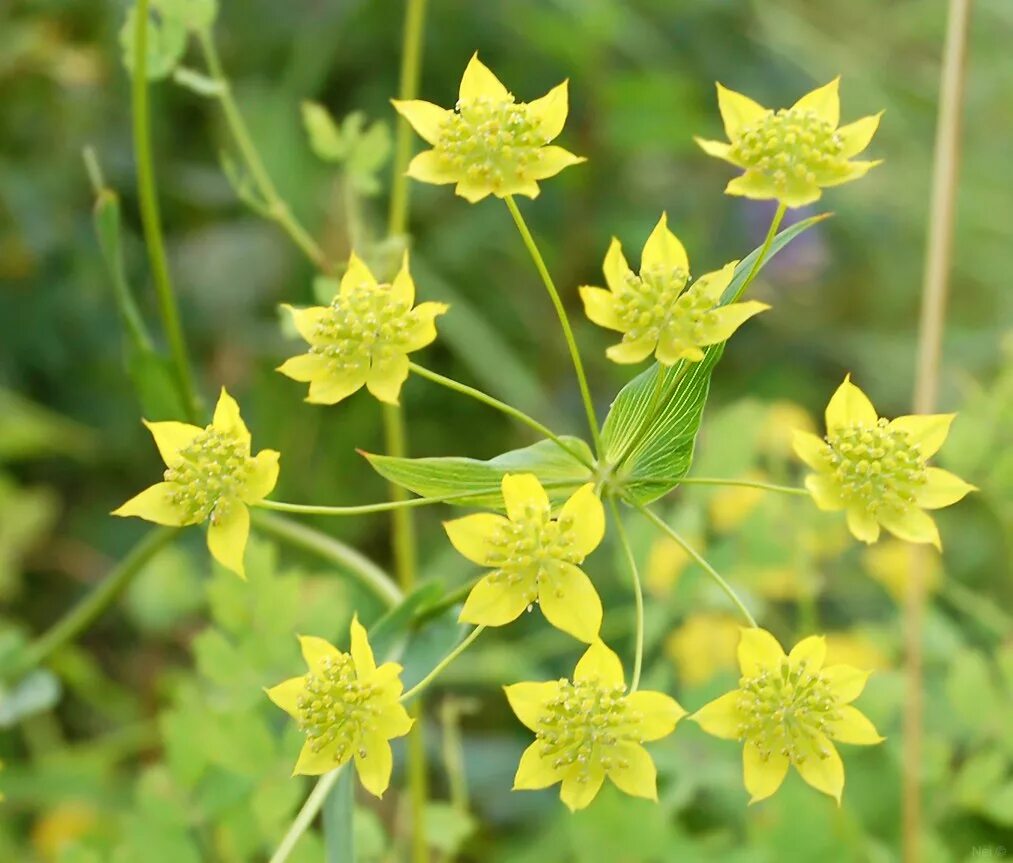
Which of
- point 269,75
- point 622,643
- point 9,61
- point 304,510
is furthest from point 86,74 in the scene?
point 304,510

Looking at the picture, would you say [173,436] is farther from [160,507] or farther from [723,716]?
[723,716]

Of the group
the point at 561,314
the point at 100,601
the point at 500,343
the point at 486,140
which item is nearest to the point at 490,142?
the point at 486,140

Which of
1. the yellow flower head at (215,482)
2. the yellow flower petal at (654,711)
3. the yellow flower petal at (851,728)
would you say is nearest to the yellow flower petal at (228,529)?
the yellow flower head at (215,482)

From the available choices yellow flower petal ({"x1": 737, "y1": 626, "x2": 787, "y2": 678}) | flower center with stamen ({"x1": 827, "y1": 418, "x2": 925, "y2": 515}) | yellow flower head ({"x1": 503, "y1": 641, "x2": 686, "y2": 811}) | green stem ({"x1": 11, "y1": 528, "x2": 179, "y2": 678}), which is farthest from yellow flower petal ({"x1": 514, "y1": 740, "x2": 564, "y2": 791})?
green stem ({"x1": 11, "y1": 528, "x2": 179, "y2": 678})

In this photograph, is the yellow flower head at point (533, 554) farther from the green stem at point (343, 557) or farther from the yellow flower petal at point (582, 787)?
the green stem at point (343, 557)

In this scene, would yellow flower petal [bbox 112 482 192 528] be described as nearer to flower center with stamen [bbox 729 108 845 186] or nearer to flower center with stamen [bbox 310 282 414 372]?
flower center with stamen [bbox 310 282 414 372]

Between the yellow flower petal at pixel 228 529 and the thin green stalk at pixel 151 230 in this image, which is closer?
the yellow flower petal at pixel 228 529
